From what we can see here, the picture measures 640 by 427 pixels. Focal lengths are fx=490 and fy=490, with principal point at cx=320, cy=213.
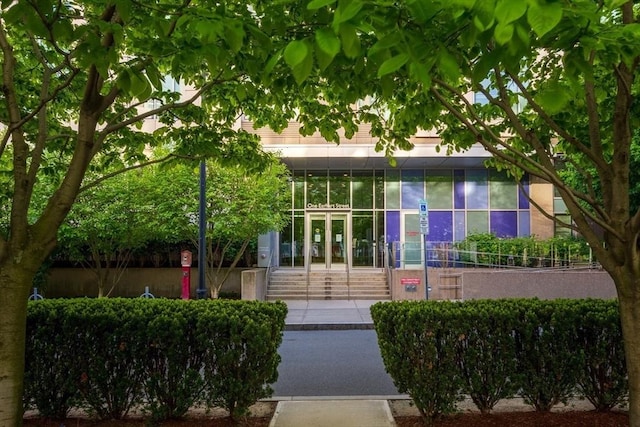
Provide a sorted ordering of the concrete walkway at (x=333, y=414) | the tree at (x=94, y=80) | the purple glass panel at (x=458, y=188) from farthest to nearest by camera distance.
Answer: the purple glass panel at (x=458, y=188) < the concrete walkway at (x=333, y=414) < the tree at (x=94, y=80)

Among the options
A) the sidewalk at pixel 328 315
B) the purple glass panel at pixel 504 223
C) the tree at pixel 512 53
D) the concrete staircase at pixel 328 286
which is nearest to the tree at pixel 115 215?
the concrete staircase at pixel 328 286

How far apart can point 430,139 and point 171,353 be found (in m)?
19.8

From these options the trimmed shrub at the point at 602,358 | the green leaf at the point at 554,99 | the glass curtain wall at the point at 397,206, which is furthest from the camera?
the glass curtain wall at the point at 397,206

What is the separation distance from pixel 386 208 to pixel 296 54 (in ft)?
73.1

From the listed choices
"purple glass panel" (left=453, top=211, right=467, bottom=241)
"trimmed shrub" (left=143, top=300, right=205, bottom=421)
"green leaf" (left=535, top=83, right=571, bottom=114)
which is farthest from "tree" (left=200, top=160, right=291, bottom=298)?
"green leaf" (left=535, top=83, right=571, bottom=114)

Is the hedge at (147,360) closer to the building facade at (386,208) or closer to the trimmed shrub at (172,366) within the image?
the trimmed shrub at (172,366)

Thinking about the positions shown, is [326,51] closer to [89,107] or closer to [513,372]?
[89,107]

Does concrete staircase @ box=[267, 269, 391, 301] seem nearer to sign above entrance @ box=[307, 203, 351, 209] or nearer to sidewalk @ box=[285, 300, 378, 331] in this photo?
sidewalk @ box=[285, 300, 378, 331]

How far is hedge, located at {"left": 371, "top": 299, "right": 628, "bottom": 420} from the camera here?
15.3 feet

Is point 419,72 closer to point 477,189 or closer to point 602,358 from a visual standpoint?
point 602,358

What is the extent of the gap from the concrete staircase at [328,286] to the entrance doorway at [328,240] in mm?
2119

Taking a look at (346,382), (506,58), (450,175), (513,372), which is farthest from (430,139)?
(506,58)

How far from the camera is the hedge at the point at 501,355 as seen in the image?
467cm

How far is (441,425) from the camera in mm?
4730
